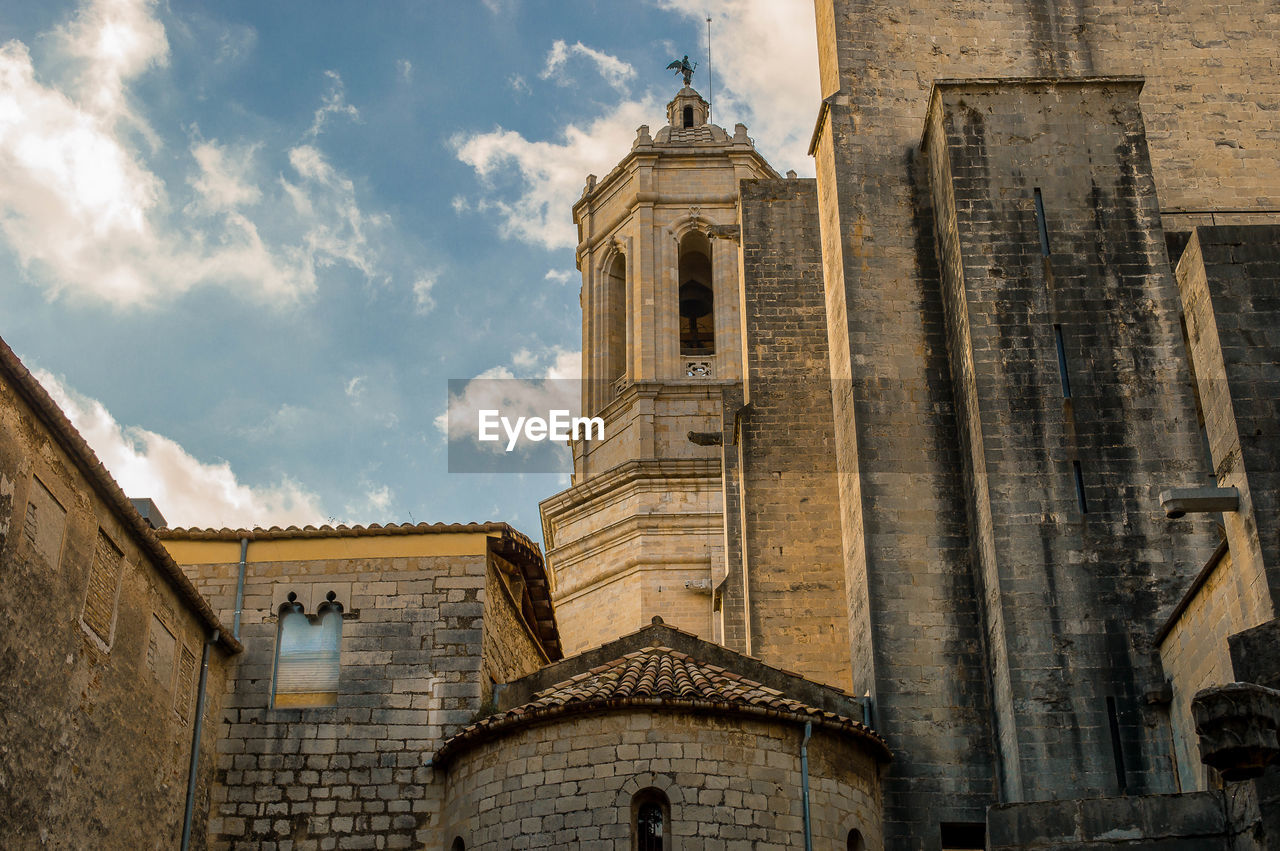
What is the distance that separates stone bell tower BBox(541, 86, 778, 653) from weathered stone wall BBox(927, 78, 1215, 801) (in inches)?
299

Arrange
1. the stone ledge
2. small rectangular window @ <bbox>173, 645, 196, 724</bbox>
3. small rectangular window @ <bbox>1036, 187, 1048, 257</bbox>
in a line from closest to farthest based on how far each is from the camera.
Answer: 1. the stone ledge
2. small rectangular window @ <bbox>173, 645, 196, 724</bbox>
3. small rectangular window @ <bbox>1036, 187, 1048, 257</bbox>

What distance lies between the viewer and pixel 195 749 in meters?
17.2

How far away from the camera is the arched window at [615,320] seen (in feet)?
114

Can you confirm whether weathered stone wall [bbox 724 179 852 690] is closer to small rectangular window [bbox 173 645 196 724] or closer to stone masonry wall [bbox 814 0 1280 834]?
stone masonry wall [bbox 814 0 1280 834]

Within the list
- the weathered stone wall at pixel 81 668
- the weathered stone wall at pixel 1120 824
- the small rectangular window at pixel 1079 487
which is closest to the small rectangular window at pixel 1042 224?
the small rectangular window at pixel 1079 487

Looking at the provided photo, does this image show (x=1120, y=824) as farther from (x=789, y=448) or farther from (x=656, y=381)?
(x=656, y=381)

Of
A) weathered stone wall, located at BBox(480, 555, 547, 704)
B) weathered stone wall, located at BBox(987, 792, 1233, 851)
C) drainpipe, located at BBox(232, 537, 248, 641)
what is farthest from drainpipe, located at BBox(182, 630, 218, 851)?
weathered stone wall, located at BBox(987, 792, 1233, 851)

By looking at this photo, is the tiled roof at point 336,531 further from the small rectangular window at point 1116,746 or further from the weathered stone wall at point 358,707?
the small rectangular window at point 1116,746

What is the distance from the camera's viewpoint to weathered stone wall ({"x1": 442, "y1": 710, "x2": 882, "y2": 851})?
1554 centimetres

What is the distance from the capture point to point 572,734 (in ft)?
52.9

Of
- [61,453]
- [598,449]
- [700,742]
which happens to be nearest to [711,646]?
[700,742]

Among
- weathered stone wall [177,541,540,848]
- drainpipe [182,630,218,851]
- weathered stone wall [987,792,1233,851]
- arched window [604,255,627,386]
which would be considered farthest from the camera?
arched window [604,255,627,386]

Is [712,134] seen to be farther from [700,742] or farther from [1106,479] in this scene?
[700,742]

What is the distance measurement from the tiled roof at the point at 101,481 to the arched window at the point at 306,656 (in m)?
0.58
